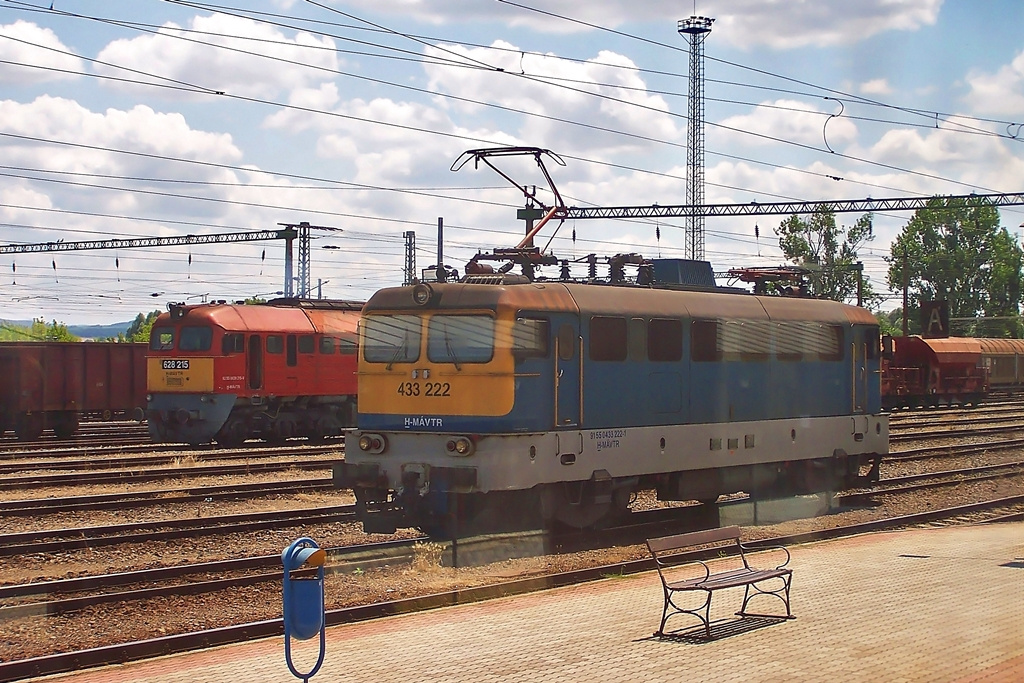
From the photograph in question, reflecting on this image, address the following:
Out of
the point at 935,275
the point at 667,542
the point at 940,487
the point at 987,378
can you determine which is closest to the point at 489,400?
the point at 667,542

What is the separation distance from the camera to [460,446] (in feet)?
46.9

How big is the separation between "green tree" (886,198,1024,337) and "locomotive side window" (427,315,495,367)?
8668cm

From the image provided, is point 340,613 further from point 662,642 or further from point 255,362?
point 255,362

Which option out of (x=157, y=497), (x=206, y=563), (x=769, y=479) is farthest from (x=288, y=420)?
(x=206, y=563)

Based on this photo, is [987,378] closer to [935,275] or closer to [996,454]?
[996,454]

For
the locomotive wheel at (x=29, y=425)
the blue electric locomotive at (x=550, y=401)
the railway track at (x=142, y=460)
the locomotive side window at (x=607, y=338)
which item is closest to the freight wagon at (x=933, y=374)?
the railway track at (x=142, y=460)

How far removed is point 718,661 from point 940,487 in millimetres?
14846

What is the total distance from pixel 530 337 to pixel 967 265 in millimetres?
90105

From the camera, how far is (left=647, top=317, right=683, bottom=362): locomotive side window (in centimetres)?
1631

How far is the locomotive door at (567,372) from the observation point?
14.9 m

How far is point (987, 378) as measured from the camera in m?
55.0

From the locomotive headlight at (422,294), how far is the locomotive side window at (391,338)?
20 centimetres

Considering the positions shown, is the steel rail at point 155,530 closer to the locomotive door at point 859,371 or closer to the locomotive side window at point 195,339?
the locomotive door at point 859,371

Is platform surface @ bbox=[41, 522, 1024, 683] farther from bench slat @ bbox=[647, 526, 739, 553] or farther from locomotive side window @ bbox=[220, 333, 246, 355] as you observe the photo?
locomotive side window @ bbox=[220, 333, 246, 355]
